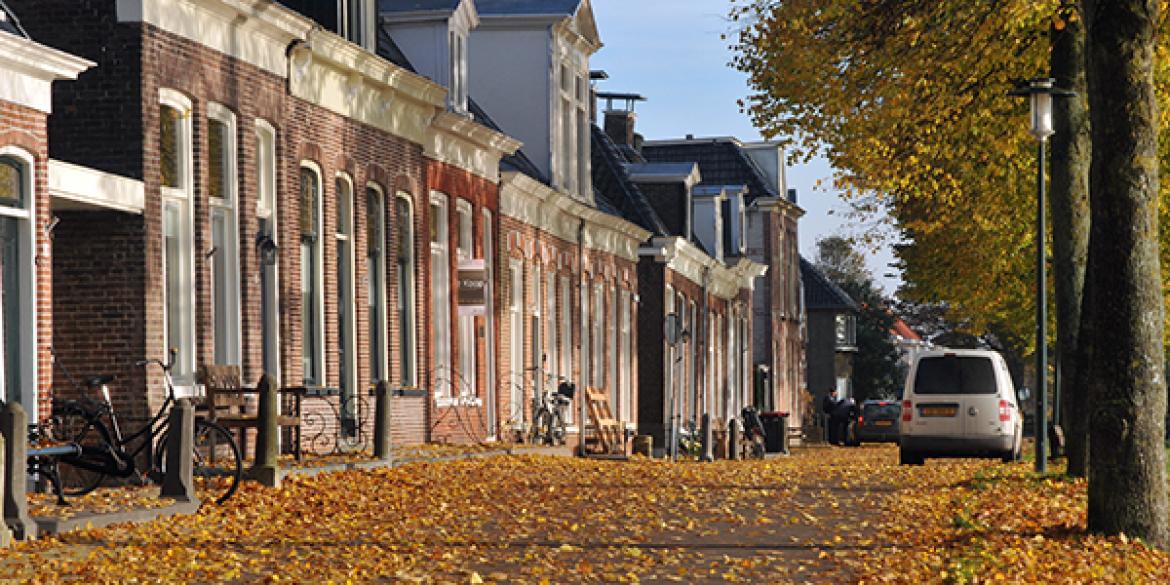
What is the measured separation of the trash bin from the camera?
52594mm

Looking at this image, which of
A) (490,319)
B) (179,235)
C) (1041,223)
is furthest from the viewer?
(490,319)

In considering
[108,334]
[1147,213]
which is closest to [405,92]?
[108,334]

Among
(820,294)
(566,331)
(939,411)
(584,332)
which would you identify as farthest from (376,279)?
(820,294)

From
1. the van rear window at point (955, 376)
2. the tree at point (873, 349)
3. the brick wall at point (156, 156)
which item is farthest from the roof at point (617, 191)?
the tree at point (873, 349)

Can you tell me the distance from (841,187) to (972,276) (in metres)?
11.4

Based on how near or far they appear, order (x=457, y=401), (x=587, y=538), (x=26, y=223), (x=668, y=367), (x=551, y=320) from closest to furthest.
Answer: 1. (x=587, y=538)
2. (x=26, y=223)
3. (x=457, y=401)
4. (x=551, y=320)
5. (x=668, y=367)

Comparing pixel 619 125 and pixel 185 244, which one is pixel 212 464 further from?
pixel 619 125

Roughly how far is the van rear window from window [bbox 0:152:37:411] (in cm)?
1675

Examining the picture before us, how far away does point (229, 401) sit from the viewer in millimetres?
21500

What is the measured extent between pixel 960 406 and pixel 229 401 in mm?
13480

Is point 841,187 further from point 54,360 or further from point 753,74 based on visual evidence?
point 54,360

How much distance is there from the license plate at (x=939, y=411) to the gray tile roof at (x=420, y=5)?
9.79m

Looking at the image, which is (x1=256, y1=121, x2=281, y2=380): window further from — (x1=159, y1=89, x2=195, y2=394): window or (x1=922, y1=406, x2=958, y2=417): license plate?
(x1=922, y1=406, x2=958, y2=417): license plate

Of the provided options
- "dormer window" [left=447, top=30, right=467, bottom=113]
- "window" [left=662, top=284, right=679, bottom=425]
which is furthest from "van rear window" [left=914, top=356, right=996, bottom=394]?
"window" [left=662, top=284, right=679, bottom=425]
